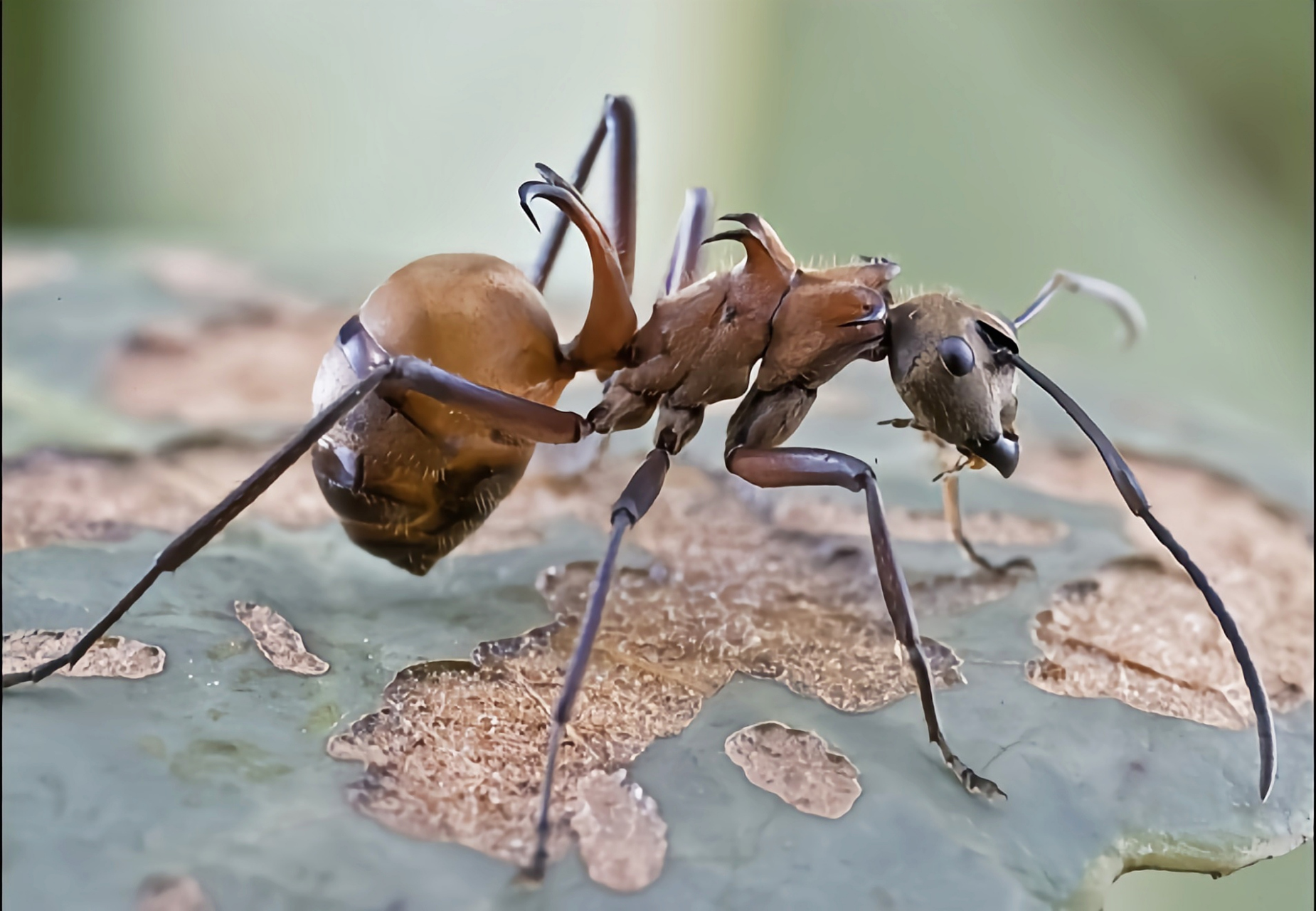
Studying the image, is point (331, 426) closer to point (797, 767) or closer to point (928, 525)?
point (797, 767)

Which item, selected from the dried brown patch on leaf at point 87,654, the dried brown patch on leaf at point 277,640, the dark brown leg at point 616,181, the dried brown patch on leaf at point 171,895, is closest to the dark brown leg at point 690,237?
the dark brown leg at point 616,181

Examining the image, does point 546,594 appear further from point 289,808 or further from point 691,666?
point 289,808

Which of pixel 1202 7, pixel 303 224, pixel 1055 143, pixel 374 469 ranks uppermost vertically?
pixel 1202 7

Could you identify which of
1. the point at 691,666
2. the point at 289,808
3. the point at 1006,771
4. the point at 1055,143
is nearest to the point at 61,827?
the point at 289,808

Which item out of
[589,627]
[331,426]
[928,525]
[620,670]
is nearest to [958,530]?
[928,525]

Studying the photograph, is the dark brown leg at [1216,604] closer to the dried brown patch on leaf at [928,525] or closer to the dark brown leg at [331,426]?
the dried brown patch on leaf at [928,525]

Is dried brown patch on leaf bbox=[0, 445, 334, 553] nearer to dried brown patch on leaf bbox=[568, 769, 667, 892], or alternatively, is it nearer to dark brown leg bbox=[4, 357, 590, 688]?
dark brown leg bbox=[4, 357, 590, 688]

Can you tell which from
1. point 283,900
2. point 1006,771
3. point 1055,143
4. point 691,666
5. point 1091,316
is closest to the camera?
point 283,900

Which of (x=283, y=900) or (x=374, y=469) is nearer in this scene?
(x=283, y=900)
